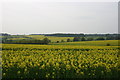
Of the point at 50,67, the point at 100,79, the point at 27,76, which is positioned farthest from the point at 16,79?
the point at 100,79

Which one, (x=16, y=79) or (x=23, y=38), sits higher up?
(x=23, y=38)

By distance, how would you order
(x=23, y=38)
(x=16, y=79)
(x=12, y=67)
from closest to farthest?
1. (x=16, y=79)
2. (x=12, y=67)
3. (x=23, y=38)

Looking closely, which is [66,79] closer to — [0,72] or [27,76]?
[27,76]

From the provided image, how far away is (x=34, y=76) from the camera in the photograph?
8.86 meters

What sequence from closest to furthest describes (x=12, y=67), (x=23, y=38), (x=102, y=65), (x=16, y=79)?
(x=16, y=79)
(x=12, y=67)
(x=102, y=65)
(x=23, y=38)

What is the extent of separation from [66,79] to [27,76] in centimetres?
194

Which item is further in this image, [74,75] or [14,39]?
[14,39]

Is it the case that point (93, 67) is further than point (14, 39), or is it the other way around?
point (14, 39)

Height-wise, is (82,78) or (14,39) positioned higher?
(14,39)

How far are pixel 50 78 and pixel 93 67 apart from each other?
2.80 m

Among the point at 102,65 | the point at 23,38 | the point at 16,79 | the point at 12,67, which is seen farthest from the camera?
the point at 23,38

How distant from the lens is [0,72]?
30.3 ft

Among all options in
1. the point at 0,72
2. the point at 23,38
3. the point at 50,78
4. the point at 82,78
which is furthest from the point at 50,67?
the point at 23,38

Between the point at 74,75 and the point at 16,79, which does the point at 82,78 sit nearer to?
the point at 74,75
